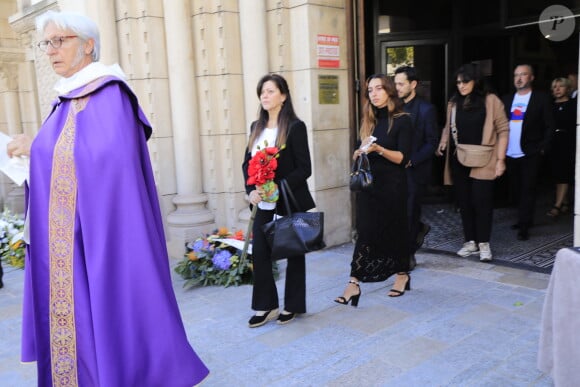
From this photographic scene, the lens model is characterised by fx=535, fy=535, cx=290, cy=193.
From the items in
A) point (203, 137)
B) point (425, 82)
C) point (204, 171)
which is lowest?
point (204, 171)

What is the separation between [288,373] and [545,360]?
1347 mm

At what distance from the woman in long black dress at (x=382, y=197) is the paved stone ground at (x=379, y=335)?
31cm

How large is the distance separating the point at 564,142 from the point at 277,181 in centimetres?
497

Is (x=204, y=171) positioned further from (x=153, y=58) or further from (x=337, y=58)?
(x=337, y=58)

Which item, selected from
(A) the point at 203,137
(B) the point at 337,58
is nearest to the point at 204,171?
(A) the point at 203,137

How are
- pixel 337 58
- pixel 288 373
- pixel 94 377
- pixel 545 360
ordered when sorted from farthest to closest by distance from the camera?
pixel 337 58
pixel 288 373
pixel 545 360
pixel 94 377

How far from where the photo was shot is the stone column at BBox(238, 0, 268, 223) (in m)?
5.49

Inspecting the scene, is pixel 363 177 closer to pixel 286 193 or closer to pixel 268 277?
pixel 286 193

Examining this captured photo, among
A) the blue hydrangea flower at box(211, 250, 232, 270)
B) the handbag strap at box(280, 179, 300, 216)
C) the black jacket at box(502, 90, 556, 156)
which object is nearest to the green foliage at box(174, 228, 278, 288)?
the blue hydrangea flower at box(211, 250, 232, 270)

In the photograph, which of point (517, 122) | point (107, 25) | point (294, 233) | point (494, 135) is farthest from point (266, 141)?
point (517, 122)

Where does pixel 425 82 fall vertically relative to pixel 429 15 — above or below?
below

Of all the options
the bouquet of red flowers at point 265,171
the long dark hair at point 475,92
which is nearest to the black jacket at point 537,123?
the long dark hair at point 475,92

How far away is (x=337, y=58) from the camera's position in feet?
18.4

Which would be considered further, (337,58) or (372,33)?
(372,33)
